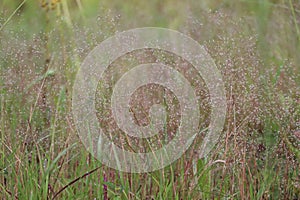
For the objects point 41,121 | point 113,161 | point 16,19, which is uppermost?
point 16,19

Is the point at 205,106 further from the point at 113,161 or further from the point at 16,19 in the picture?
the point at 16,19

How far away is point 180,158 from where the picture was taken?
70.0 inches

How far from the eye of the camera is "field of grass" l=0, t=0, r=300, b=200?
1659 mm

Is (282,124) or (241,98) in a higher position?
(241,98)

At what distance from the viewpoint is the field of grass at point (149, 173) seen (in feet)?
5.44

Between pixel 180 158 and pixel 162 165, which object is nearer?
pixel 162 165

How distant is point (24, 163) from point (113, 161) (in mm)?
264

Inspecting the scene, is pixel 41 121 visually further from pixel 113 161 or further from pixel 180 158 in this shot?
pixel 180 158

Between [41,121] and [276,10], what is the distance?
125 centimetres

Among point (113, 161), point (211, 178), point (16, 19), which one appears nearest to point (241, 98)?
point (211, 178)

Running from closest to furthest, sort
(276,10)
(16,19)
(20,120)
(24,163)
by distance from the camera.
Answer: (24,163) → (20,120) → (16,19) → (276,10)

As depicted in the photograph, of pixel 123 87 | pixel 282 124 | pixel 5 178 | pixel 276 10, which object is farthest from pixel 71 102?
pixel 276 10

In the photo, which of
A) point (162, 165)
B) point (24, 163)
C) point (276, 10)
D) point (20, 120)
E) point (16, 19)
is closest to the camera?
point (162, 165)

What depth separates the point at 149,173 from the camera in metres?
1.71
